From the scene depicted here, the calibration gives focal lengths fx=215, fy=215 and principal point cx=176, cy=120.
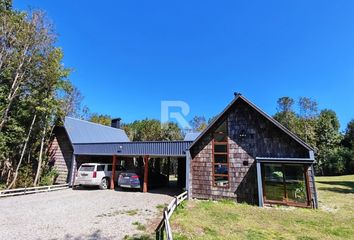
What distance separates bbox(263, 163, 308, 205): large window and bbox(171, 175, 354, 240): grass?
2.37 feet

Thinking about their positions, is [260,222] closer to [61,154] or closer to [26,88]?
[61,154]

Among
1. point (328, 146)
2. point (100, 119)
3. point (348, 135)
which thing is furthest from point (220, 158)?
point (348, 135)

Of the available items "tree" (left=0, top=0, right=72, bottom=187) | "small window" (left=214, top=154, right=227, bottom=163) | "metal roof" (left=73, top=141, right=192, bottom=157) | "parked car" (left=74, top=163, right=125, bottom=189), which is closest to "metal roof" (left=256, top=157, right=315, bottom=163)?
"small window" (left=214, top=154, right=227, bottom=163)

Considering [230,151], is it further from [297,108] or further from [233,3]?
[297,108]

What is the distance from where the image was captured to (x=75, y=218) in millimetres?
7707

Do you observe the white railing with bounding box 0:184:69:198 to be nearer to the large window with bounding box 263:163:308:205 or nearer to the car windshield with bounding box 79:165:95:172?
the car windshield with bounding box 79:165:95:172

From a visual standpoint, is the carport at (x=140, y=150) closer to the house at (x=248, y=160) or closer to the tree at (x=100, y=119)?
the house at (x=248, y=160)

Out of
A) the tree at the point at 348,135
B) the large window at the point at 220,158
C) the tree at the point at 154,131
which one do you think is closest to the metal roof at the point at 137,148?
the large window at the point at 220,158

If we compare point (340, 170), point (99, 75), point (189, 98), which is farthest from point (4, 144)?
point (340, 170)

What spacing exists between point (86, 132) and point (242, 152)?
44.7ft

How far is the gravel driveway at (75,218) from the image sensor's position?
6129 millimetres

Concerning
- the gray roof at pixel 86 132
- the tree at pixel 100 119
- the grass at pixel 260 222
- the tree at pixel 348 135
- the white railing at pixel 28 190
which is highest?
the tree at pixel 100 119

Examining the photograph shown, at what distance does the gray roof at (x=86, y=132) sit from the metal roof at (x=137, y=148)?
1242mm

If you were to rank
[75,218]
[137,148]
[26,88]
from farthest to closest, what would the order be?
[26,88]
[137,148]
[75,218]
